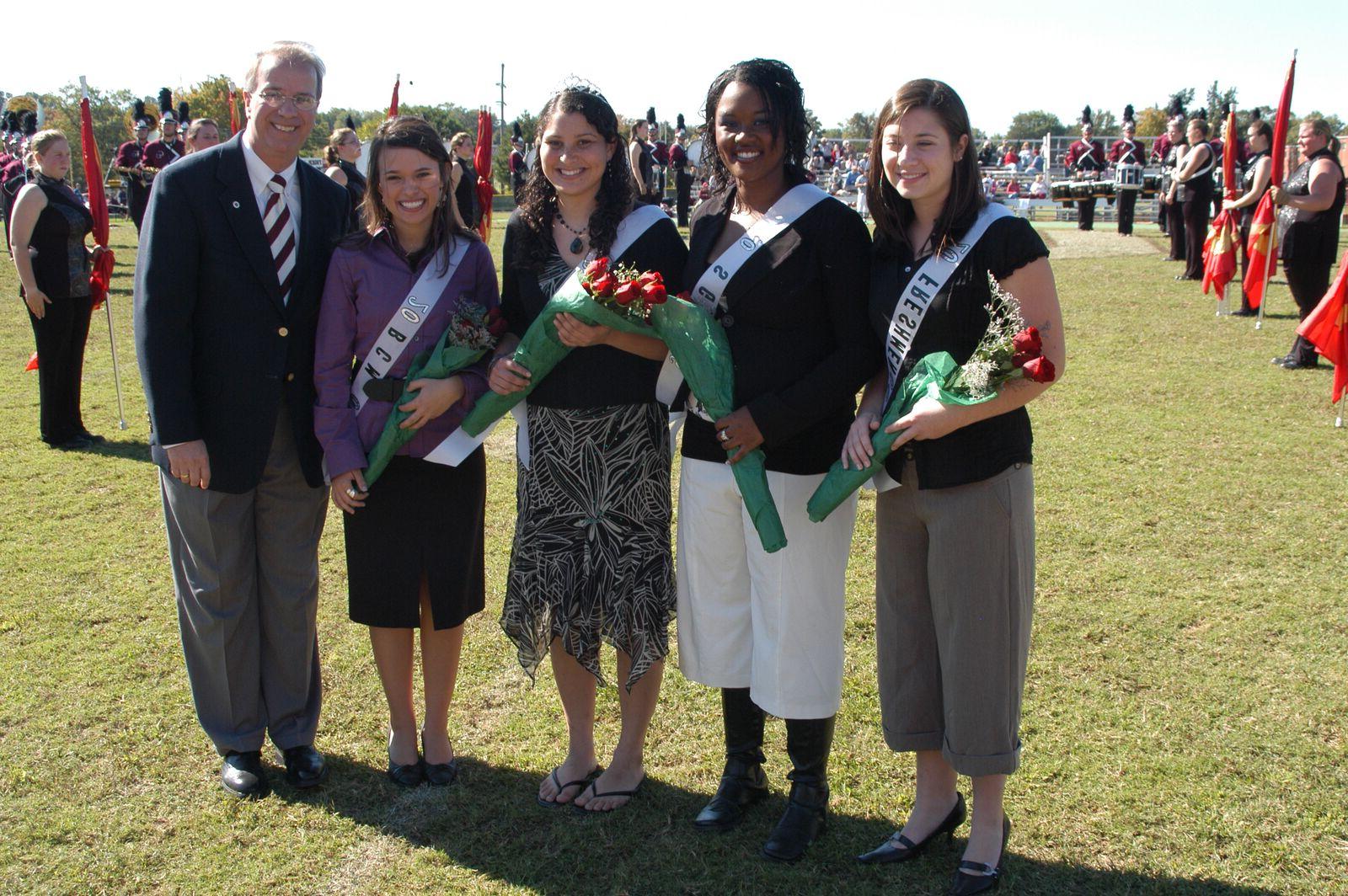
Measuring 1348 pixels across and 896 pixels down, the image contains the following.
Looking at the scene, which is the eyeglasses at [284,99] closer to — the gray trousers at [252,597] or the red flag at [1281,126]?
the gray trousers at [252,597]

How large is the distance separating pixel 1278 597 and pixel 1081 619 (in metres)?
0.87

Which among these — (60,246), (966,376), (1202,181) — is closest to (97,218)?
(60,246)

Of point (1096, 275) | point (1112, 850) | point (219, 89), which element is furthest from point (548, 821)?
point (219, 89)

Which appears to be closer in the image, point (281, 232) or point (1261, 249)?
point (281, 232)

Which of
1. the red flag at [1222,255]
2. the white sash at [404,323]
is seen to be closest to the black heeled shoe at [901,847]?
the white sash at [404,323]

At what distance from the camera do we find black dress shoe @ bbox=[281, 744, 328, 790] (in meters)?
3.25

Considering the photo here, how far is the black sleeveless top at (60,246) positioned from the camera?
7.05 metres

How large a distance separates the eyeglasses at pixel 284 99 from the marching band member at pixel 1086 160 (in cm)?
2022

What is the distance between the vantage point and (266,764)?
3389mm

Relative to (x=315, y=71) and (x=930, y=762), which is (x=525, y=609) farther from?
(x=315, y=71)

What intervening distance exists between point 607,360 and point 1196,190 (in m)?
13.0

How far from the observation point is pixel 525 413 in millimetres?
3082

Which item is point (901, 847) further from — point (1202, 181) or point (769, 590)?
point (1202, 181)

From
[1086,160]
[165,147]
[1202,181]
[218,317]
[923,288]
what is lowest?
[218,317]
